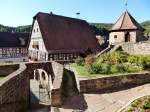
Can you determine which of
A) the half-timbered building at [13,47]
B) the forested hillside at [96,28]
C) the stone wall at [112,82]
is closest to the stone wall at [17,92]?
the stone wall at [112,82]

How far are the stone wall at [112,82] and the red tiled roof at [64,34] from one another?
16425 mm

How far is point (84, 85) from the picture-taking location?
1634 cm

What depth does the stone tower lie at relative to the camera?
1235 inches

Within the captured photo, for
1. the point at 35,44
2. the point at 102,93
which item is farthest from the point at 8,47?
the point at 102,93

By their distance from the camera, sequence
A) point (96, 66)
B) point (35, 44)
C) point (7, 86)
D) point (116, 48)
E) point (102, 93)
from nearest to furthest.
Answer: point (7, 86), point (102, 93), point (96, 66), point (116, 48), point (35, 44)

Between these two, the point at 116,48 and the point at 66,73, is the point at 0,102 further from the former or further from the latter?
the point at 116,48

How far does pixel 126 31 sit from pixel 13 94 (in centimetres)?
1976

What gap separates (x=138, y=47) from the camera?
27094 millimetres

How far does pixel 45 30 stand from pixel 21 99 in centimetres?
1759

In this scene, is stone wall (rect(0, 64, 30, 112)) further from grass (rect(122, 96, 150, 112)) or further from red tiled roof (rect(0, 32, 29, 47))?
red tiled roof (rect(0, 32, 29, 47))

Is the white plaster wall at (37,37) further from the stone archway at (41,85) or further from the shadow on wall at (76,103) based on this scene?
the shadow on wall at (76,103)

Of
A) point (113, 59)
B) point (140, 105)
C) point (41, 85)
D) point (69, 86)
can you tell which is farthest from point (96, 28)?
point (140, 105)

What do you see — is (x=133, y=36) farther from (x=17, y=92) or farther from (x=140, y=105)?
(x=140, y=105)

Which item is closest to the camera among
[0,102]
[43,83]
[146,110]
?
[146,110]
